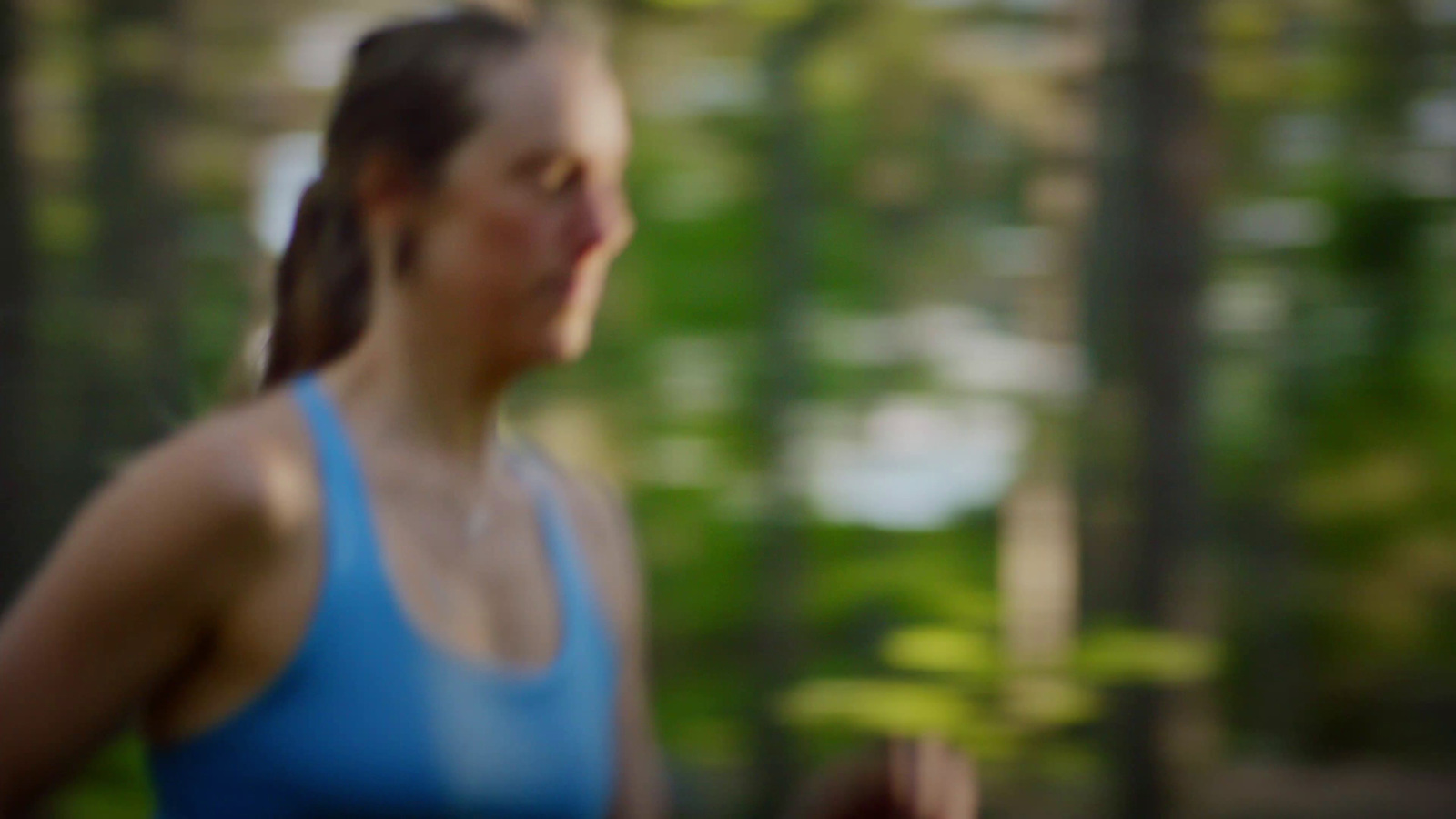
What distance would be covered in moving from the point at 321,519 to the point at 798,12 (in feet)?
9.26

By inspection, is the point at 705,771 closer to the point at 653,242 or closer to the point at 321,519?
the point at 653,242

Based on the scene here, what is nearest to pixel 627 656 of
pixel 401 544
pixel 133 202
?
pixel 401 544

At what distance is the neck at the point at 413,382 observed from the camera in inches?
84.5

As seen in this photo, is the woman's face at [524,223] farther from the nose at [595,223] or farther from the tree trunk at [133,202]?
the tree trunk at [133,202]

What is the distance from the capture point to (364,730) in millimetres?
1938

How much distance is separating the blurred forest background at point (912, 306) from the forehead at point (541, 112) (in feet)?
7.76

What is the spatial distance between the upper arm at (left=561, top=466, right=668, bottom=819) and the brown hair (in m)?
0.31

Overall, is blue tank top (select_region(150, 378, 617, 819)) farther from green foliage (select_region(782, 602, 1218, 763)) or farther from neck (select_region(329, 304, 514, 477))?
green foliage (select_region(782, 602, 1218, 763))

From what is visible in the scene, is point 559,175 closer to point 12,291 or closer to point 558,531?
point 558,531

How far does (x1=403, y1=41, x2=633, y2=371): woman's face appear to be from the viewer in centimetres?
213

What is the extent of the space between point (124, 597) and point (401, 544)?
0.88ft

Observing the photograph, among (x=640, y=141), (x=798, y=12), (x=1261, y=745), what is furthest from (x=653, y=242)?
(x=1261, y=745)

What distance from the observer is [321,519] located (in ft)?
6.51

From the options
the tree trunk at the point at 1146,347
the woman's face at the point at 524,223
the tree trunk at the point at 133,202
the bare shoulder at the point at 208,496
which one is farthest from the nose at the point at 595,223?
the tree trunk at the point at 133,202
